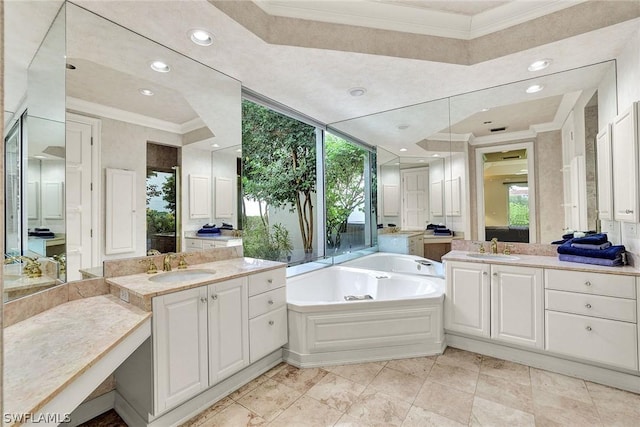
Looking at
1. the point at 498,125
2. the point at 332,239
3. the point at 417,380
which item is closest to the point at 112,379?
the point at 417,380

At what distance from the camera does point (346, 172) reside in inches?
158

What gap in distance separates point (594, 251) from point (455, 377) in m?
1.40

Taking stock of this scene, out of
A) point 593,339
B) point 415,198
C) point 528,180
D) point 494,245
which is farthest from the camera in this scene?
point 415,198

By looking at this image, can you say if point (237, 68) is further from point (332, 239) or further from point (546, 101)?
point (546, 101)

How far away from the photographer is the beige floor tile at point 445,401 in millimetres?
→ 1835

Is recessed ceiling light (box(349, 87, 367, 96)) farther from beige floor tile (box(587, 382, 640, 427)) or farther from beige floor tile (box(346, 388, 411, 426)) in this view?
beige floor tile (box(587, 382, 640, 427))

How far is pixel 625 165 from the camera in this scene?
78.4 inches

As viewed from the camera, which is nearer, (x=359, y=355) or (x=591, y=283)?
(x=591, y=283)

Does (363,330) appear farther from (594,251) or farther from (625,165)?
(625,165)

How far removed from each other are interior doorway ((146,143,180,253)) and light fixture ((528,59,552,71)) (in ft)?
9.38

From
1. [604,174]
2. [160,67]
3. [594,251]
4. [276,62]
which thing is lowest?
[594,251]

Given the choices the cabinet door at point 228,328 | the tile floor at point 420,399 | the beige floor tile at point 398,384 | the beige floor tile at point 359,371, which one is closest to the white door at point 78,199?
the cabinet door at point 228,328

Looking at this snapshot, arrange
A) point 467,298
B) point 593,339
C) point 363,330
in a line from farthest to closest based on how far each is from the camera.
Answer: point 467,298 → point 363,330 → point 593,339

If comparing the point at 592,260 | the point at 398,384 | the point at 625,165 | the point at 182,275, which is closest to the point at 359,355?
the point at 398,384
